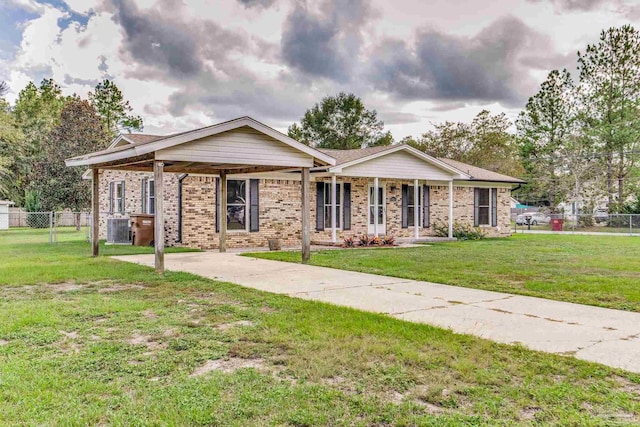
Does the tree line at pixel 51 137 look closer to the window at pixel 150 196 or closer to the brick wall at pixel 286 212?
the window at pixel 150 196

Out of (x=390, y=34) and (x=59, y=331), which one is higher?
(x=390, y=34)

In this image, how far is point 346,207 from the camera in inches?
729

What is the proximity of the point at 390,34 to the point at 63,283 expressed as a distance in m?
13.6

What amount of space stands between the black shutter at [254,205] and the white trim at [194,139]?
14.9 feet

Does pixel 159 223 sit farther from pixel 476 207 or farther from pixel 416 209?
pixel 476 207

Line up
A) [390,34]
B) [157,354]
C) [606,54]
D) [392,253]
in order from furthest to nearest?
[606,54]
[390,34]
[392,253]
[157,354]

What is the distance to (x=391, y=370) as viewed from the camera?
4023mm

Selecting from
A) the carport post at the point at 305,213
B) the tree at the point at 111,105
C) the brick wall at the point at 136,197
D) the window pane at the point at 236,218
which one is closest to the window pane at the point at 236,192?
the window pane at the point at 236,218

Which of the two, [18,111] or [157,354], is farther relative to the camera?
[18,111]

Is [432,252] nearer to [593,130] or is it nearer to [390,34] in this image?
[390,34]

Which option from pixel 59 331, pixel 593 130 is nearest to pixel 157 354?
pixel 59 331

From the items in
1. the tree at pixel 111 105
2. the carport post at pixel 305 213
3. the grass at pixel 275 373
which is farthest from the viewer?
the tree at pixel 111 105

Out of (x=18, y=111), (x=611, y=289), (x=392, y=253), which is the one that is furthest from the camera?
(x=18, y=111)

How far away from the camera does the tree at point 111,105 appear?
141 ft
